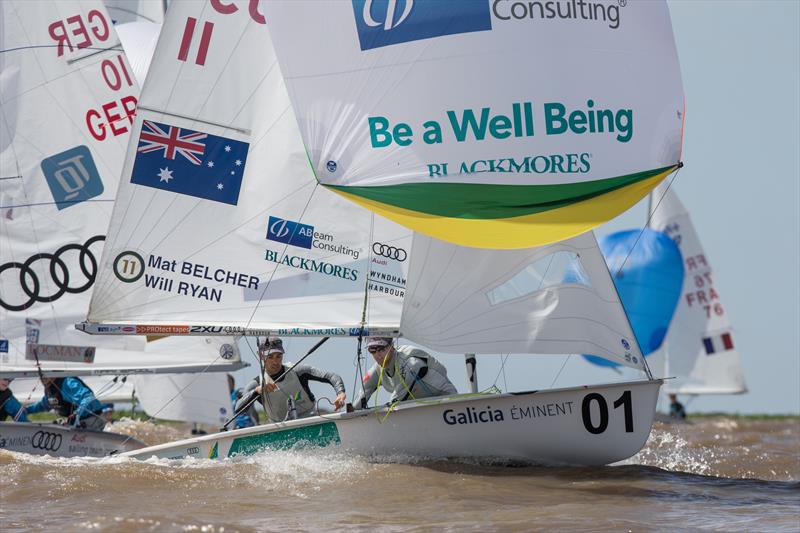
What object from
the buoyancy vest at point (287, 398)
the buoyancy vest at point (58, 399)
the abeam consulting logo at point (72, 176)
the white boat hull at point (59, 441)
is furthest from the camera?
the abeam consulting logo at point (72, 176)

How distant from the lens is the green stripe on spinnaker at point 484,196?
1008cm

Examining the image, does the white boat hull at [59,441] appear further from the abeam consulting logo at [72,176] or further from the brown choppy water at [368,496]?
the abeam consulting logo at [72,176]

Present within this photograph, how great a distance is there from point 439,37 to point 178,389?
9.75m

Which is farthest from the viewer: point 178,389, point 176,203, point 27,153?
point 178,389

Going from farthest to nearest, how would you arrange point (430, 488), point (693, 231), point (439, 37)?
point (693, 231)
point (439, 37)
point (430, 488)

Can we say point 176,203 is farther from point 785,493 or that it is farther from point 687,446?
point 687,446

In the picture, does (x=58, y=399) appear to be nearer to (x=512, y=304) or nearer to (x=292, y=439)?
(x=292, y=439)

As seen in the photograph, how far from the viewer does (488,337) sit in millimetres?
10414

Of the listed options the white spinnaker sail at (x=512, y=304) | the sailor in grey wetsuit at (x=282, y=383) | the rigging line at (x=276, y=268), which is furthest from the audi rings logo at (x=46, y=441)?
the white spinnaker sail at (x=512, y=304)

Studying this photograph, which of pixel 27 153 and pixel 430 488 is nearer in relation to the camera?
pixel 430 488

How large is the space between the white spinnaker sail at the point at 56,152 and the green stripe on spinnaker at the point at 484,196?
5.51 metres

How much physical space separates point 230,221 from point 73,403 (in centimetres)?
365

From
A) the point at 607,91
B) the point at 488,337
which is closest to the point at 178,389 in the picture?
the point at 488,337

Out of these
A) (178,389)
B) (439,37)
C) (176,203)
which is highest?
(439,37)
